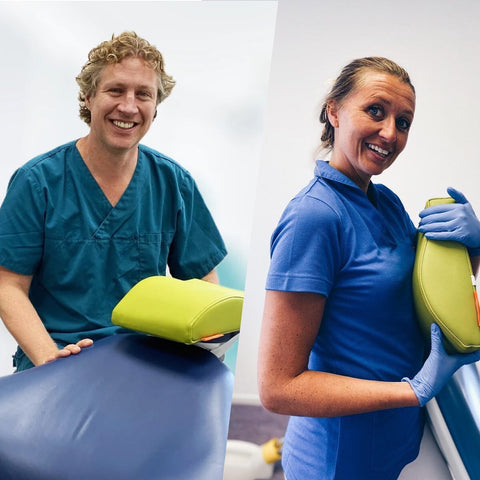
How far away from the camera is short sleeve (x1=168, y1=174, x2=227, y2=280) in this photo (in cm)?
170

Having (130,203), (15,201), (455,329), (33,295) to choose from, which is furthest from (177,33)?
(455,329)

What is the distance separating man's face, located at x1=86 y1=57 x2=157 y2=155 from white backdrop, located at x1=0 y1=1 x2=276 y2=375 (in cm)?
28

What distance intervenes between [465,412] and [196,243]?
980mm

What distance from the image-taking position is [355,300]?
0.84 meters

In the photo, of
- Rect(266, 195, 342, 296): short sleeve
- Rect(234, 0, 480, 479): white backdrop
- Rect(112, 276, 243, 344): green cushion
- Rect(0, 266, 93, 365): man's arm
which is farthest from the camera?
Rect(0, 266, 93, 365): man's arm

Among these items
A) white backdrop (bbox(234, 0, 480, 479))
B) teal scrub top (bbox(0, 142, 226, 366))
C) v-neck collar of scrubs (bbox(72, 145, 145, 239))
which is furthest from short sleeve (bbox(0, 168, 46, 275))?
white backdrop (bbox(234, 0, 480, 479))

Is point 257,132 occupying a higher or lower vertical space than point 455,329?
higher

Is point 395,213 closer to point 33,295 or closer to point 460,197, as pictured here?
point 460,197

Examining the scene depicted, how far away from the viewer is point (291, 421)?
95 cm

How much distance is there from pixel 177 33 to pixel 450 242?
135 centimetres

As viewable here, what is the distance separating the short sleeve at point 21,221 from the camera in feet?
4.98

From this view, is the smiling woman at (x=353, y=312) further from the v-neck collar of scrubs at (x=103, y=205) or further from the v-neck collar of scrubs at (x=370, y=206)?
the v-neck collar of scrubs at (x=103, y=205)

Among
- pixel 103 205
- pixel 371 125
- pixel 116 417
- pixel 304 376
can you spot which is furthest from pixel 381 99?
pixel 103 205

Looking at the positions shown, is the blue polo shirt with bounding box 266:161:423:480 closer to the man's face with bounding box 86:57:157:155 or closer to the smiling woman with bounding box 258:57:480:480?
the smiling woman with bounding box 258:57:480:480
